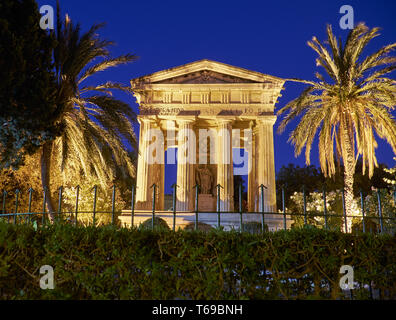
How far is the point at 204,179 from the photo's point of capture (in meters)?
20.0

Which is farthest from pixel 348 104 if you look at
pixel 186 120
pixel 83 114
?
pixel 83 114

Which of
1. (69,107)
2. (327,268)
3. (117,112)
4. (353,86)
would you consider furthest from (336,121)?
(327,268)

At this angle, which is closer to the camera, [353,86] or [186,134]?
[353,86]

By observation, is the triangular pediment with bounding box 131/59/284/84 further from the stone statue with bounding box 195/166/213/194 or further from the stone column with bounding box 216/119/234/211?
the stone statue with bounding box 195/166/213/194

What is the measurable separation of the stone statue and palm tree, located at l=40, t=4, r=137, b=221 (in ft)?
22.5

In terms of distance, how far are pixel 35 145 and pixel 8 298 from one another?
854cm

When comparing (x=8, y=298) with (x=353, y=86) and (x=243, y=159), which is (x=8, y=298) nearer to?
(x=353, y=86)

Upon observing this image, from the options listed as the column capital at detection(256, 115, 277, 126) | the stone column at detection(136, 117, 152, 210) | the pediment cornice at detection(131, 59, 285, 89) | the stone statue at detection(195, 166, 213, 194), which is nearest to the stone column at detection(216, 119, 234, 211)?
the column capital at detection(256, 115, 277, 126)

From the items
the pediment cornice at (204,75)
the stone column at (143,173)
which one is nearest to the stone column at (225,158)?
the pediment cornice at (204,75)

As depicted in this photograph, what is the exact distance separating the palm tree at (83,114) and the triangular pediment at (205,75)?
17.2ft
